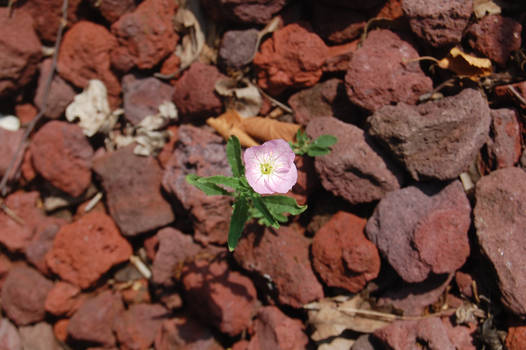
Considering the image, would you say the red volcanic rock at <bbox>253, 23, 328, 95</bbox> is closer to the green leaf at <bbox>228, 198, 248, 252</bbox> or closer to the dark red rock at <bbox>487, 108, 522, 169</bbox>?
the green leaf at <bbox>228, 198, 248, 252</bbox>

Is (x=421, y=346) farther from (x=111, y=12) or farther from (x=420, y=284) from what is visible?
(x=111, y=12)

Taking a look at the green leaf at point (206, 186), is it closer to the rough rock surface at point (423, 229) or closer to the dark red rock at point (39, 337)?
the rough rock surface at point (423, 229)

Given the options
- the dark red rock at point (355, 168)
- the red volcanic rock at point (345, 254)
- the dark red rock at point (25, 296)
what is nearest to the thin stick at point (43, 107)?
the dark red rock at point (25, 296)

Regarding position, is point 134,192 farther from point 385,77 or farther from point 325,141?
point 385,77

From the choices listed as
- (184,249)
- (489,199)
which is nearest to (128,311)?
(184,249)

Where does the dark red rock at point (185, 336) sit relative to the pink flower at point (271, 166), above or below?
below

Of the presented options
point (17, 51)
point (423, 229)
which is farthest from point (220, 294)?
point (17, 51)
